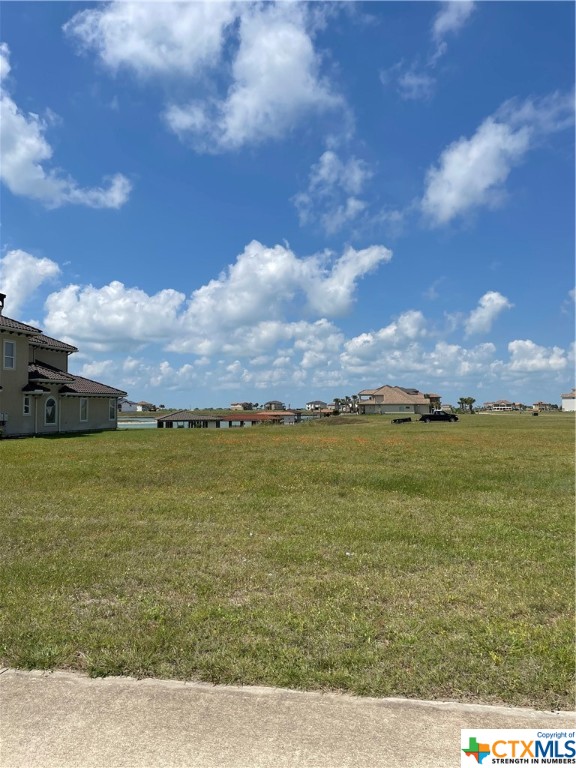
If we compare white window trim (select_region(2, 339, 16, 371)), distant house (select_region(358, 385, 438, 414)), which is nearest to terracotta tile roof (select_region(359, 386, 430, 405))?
distant house (select_region(358, 385, 438, 414))

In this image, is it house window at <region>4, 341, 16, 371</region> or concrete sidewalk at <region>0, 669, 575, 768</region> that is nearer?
concrete sidewalk at <region>0, 669, 575, 768</region>

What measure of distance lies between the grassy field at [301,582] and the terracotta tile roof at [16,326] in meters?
18.4

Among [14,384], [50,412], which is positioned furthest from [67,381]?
[14,384]

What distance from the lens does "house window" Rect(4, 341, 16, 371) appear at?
1152 inches

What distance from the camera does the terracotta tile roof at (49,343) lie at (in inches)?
1342

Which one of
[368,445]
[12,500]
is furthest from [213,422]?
[12,500]

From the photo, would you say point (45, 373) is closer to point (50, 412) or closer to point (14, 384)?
point (50, 412)

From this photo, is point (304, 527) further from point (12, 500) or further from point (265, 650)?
point (12, 500)

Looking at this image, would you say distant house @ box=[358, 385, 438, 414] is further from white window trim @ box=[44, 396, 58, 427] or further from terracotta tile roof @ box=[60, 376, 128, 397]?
white window trim @ box=[44, 396, 58, 427]

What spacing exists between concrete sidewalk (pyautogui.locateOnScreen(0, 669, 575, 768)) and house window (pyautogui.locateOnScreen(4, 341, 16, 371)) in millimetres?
29349

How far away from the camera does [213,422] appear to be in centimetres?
6181

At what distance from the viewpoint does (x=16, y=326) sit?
96.1 feet

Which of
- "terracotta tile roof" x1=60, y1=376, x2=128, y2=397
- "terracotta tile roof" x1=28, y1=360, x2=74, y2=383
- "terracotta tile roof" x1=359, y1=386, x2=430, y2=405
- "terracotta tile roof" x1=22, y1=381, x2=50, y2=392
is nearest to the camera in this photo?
"terracotta tile roof" x1=22, y1=381, x2=50, y2=392

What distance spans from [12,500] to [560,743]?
10738 millimetres
